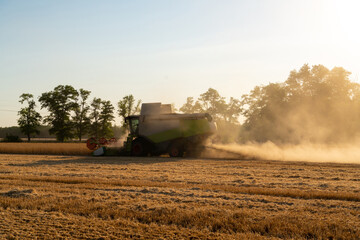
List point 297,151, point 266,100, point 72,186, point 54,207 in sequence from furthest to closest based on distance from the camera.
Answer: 1. point 266,100
2. point 297,151
3. point 72,186
4. point 54,207

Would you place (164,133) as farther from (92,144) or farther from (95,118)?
(95,118)

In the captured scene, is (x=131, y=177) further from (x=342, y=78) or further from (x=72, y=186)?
(x=342, y=78)

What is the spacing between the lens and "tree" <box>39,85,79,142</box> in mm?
44438

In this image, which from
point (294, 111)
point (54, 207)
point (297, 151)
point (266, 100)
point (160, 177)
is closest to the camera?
point (54, 207)

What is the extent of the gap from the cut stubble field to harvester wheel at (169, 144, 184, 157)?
29.1 feet

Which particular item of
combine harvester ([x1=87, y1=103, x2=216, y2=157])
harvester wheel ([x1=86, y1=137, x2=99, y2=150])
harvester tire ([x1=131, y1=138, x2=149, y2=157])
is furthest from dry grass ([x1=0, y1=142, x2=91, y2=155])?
harvester tire ([x1=131, y1=138, x2=149, y2=157])

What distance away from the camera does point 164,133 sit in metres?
18.5

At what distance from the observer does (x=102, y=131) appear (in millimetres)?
45406

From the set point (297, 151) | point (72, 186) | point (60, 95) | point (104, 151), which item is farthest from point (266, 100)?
point (72, 186)

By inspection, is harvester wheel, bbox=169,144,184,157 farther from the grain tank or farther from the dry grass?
the dry grass

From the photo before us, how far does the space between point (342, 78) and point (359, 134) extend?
21.4ft

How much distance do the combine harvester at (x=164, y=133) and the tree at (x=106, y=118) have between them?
26176 millimetres

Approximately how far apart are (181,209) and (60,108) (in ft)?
143

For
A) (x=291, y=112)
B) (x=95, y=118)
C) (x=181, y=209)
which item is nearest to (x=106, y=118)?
(x=95, y=118)
